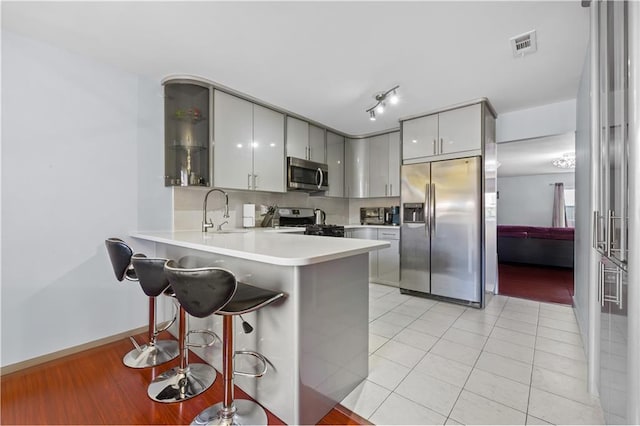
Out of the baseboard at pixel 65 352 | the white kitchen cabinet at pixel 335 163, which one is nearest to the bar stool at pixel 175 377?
the baseboard at pixel 65 352

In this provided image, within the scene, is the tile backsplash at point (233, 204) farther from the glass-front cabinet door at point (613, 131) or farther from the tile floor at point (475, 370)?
the glass-front cabinet door at point (613, 131)

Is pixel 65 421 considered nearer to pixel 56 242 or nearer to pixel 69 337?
pixel 69 337

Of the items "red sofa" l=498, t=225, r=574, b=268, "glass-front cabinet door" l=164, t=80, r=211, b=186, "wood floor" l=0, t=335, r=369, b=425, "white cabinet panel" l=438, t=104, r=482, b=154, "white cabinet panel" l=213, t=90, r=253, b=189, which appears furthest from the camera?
"red sofa" l=498, t=225, r=574, b=268

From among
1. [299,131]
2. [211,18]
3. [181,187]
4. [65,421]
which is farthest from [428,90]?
[65,421]

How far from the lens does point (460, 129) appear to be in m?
3.38

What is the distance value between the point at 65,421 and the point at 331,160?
3.91 meters

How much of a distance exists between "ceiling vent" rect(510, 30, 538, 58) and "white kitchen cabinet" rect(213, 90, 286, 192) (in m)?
2.47

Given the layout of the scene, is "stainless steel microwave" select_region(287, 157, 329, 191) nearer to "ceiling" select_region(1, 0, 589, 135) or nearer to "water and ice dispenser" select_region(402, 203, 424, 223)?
"ceiling" select_region(1, 0, 589, 135)

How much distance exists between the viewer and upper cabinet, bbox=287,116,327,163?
3.77 metres

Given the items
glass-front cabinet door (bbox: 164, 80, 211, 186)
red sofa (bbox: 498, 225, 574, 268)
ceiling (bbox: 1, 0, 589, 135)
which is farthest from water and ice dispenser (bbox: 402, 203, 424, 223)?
red sofa (bbox: 498, 225, 574, 268)

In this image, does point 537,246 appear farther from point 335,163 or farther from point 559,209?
point 335,163

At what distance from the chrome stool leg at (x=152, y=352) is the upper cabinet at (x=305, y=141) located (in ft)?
7.86

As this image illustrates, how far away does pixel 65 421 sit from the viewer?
5.05 feet

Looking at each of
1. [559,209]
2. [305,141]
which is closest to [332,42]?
[305,141]
